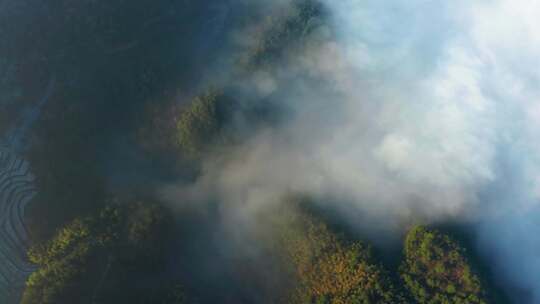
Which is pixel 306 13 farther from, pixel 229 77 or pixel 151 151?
pixel 151 151

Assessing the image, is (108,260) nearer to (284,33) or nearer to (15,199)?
(15,199)

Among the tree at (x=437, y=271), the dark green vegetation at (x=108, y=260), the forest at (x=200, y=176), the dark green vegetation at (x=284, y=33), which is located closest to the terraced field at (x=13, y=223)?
the forest at (x=200, y=176)

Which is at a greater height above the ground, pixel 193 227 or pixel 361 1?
pixel 361 1

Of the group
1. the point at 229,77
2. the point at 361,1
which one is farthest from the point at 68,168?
the point at 361,1

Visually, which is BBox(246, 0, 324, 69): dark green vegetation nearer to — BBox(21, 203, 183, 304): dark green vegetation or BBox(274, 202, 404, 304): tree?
BBox(274, 202, 404, 304): tree

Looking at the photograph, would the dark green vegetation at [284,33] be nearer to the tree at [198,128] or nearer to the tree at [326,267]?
the tree at [198,128]

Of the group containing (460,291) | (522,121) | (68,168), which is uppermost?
(522,121)

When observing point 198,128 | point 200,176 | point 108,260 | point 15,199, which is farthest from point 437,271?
point 15,199

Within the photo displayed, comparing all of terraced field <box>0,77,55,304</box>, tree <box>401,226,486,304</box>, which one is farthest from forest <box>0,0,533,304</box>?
terraced field <box>0,77,55,304</box>
